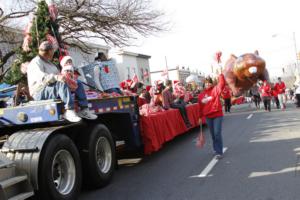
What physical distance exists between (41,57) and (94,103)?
1227 millimetres

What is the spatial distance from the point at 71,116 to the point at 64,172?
836 mm

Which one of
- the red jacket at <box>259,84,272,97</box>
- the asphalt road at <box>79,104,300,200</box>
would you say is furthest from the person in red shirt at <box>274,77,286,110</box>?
the asphalt road at <box>79,104,300,200</box>

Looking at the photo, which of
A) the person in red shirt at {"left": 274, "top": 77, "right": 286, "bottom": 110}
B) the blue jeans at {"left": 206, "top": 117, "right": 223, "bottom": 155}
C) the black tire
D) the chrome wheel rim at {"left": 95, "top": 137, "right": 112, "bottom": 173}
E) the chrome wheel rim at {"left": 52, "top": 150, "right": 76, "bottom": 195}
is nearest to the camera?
the chrome wheel rim at {"left": 52, "top": 150, "right": 76, "bottom": 195}

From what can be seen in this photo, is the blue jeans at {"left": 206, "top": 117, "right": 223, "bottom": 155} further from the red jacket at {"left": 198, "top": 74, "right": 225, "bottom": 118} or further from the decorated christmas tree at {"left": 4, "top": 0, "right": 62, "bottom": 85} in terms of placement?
the decorated christmas tree at {"left": 4, "top": 0, "right": 62, "bottom": 85}

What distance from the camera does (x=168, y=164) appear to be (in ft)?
28.0

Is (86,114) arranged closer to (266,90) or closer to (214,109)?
(214,109)

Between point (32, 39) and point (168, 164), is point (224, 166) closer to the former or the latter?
point (168, 164)

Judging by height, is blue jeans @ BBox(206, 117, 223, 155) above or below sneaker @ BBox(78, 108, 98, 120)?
below

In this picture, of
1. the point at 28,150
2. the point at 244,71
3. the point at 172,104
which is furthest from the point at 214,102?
the point at 28,150

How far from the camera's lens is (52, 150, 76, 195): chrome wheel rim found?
19.2 feet

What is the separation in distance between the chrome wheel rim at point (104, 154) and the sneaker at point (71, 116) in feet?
4.00

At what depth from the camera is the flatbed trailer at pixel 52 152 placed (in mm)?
5277

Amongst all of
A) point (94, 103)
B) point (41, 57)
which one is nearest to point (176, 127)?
point (94, 103)

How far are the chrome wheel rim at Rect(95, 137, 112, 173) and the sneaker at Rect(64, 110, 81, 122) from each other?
1221mm
